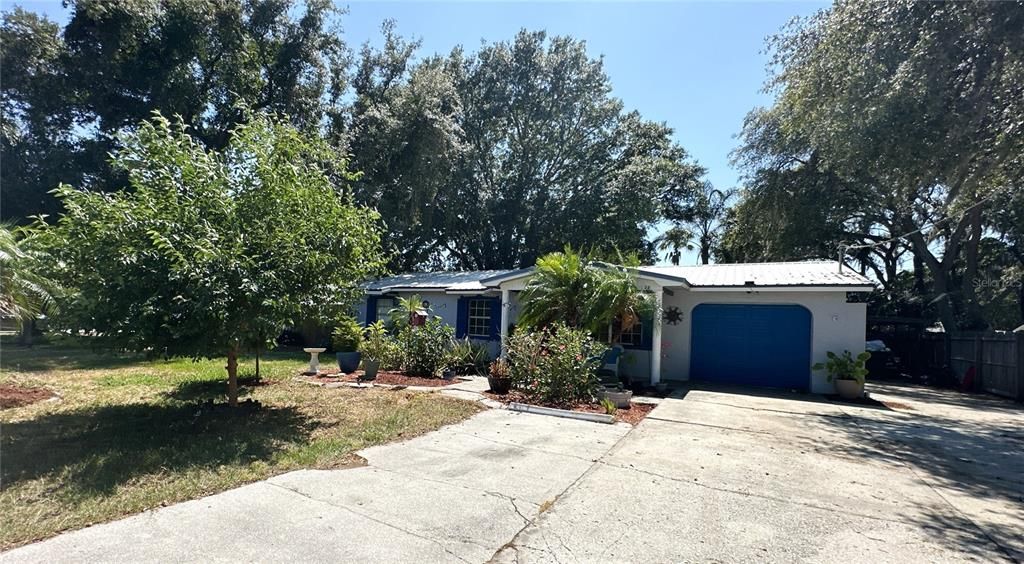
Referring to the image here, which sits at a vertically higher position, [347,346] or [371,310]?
[371,310]

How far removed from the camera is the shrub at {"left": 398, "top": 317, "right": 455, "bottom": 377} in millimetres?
11977

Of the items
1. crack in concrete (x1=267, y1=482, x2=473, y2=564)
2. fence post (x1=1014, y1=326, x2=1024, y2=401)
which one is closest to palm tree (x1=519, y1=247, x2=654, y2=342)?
crack in concrete (x1=267, y1=482, x2=473, y2=564)

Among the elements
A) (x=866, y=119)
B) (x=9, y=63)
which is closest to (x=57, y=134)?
(x=9, y=63)

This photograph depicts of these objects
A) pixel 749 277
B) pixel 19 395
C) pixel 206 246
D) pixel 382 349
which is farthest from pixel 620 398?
pixel 19 395

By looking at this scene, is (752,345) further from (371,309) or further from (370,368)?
(371,309)

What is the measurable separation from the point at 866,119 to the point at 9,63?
81.5 feet

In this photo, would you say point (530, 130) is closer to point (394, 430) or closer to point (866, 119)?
point (866, 119)

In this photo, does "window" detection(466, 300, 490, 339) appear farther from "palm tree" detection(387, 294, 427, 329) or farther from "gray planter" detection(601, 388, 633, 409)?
"gray planter" detection(601, 388, 633, 409)

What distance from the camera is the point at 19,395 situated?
27.0ft

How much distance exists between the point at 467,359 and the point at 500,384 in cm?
334

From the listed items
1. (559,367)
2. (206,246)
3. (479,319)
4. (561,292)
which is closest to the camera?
(206,246)

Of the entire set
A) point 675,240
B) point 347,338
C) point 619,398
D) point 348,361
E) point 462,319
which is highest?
point 675,240

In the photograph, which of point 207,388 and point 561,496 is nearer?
point 561,496

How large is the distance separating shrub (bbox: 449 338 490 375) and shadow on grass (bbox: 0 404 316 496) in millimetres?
5274
